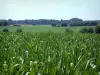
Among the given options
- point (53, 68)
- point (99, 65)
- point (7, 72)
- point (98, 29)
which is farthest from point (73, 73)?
point (98, 29)

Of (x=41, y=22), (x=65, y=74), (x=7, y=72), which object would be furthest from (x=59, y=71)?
(x=41, y=22)

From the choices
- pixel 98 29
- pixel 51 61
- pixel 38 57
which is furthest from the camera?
pixel 98 29

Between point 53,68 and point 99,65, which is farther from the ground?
point 53,68

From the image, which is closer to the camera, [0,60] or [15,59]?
[15,59]

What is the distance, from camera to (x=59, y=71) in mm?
3174

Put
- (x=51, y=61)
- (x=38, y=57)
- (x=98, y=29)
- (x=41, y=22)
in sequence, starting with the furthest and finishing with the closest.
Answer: (x=41, y=22) < (x=98, y=29) < (x=38, y=57) < (x=51, y=61)

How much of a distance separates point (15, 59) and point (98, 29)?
204 feet

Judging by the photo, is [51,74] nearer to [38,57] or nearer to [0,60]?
[38,57]

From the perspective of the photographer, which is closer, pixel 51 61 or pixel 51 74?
pixel 51 74

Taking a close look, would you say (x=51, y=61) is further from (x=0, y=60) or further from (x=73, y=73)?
(x=0, y=60)

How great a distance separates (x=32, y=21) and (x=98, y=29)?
62.5 m

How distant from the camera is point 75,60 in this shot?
4480 millimetres

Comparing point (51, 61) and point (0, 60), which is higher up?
point (51, 61)

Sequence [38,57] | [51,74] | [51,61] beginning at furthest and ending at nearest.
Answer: [38,57], [51,61], [51,74]
